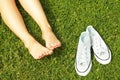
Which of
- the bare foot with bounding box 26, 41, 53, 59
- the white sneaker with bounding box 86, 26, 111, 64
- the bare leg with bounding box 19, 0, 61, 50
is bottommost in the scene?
the white sneaker with bounding box 86, 26, 111, 64

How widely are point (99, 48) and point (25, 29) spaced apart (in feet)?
3.22

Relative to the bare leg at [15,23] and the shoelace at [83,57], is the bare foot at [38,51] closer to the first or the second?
the bare leg at [15,23]

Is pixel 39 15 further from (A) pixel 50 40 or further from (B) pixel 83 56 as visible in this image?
(B) pixel 83 56

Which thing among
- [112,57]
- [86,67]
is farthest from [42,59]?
[112,57]

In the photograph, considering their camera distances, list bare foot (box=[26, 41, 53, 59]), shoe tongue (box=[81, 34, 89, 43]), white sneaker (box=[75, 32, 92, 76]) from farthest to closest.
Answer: shoe tongue (box=[81, 34, 89, 43])
white sneaker (box=[75, 32, 92, 76])
bare foot (box=[26, 41, 53, 59])

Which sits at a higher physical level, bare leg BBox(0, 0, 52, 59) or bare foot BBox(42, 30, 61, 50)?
bare leg BBox(0, 0, 52, 59)

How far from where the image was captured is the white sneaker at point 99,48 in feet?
14.9

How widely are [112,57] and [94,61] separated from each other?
0.78ft

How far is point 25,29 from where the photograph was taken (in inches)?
182

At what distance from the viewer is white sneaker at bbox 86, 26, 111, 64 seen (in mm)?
4547

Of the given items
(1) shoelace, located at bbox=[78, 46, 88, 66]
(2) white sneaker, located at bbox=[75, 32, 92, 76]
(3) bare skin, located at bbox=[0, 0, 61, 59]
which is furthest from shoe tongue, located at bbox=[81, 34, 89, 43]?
(3) bare skin, located at bbox=[0, 0, 61, 59]

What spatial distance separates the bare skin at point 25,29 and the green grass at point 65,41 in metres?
0.27

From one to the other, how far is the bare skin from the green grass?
→ 0.90 ft

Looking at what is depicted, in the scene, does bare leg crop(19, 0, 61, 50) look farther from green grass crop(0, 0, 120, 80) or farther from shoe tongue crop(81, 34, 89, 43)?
shoe tongue crop(81, 34, 89, 43)
